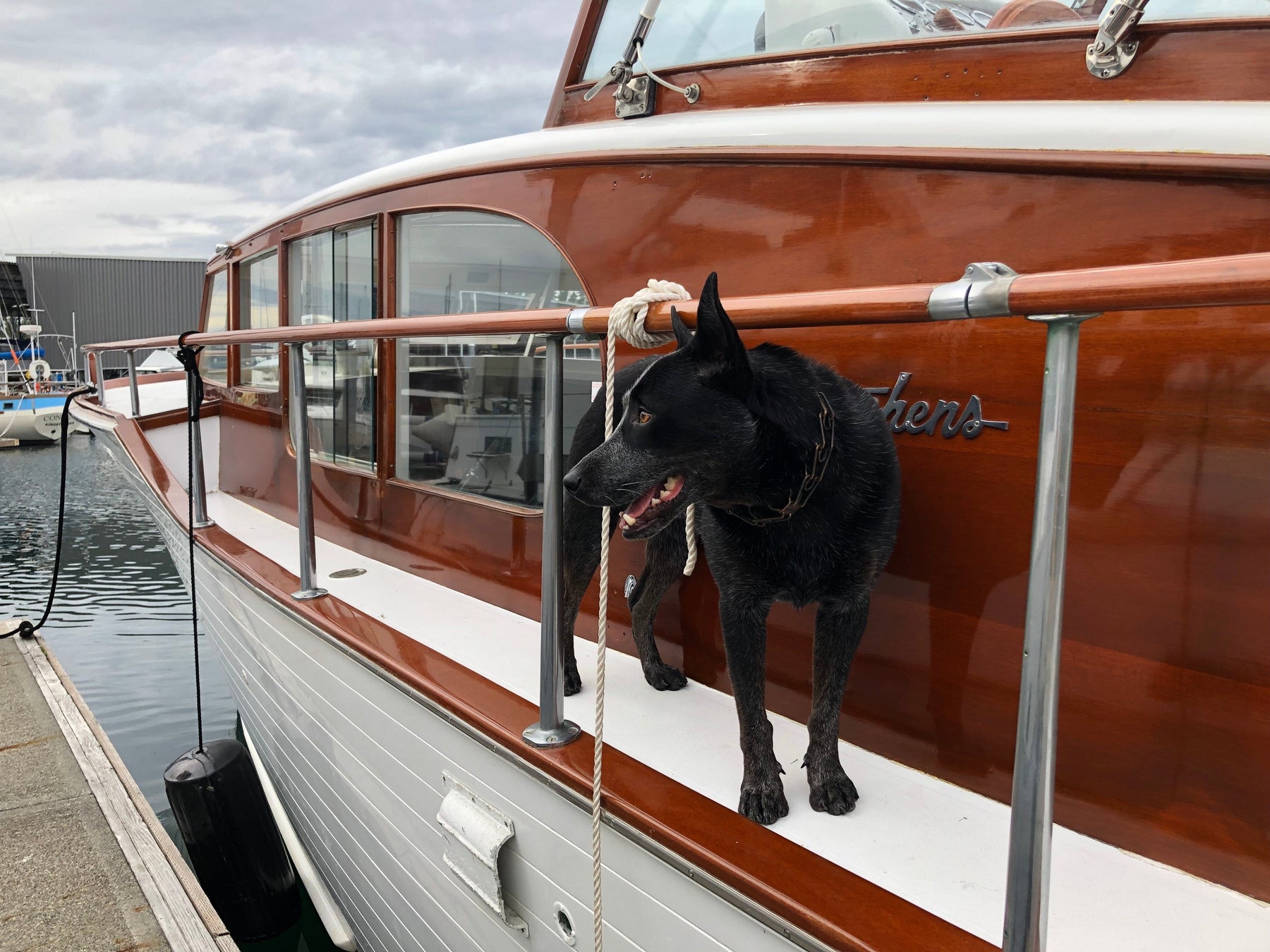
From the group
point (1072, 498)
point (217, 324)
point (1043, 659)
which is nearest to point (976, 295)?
point (1043, 659)

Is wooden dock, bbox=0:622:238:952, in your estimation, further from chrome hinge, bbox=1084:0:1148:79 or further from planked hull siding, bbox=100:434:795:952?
chrome hinge, bbox=1084:0:1148:79

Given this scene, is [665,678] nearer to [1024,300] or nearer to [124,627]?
[1024,300]

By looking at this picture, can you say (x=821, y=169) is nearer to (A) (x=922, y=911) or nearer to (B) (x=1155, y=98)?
(B) (x=1155, y=98)

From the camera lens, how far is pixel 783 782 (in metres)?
1.58

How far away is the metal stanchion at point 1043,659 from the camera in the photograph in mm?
874

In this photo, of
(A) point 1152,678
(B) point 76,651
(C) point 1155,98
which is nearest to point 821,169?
(C) point 1155,98

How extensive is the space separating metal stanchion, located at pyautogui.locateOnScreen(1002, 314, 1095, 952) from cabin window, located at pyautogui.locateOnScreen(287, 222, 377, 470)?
2.59 meters

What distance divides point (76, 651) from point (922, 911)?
23.5 ft

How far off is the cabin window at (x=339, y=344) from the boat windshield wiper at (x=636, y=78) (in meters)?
1.26

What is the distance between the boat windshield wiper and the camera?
2.26m

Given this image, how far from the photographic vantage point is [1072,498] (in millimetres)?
1434

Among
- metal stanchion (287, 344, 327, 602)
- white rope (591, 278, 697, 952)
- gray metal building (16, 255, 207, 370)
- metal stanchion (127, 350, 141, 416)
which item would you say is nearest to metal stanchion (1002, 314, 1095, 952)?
white rope (591, 278, 697, 952)

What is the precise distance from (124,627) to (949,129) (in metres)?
7.63

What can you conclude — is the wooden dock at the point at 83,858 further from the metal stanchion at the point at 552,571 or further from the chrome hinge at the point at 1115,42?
the chrome hinge at the point at 1115,42
